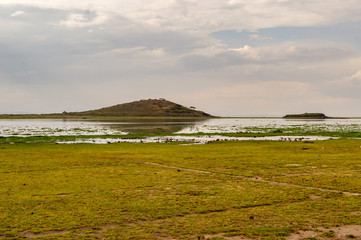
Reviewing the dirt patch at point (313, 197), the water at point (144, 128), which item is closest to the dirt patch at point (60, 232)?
the dirt patch at point (313, 197)

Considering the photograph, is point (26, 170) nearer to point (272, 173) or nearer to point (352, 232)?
point (272, 173)

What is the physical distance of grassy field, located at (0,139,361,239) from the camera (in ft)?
37.1

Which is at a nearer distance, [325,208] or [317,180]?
[325,208]

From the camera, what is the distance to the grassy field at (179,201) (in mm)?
11305

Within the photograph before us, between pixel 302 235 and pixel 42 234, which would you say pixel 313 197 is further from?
pixel 42 234

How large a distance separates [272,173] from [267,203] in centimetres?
842

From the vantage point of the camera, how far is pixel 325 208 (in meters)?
14.0

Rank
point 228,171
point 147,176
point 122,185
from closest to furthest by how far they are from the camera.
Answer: point 122,185, point 147,176, point 228,171

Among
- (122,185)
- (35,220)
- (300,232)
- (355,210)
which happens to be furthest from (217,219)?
(122,185)

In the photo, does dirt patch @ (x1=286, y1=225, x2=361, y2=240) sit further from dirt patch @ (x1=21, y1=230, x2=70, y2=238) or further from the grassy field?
dirt patch @ (x1=21, y1=230, x2=70, y2=238)

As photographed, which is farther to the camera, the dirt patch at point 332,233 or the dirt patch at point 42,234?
the dirt patch at point 42,234

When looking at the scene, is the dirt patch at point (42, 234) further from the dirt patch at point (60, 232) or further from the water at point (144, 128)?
the water at point (144, 128)

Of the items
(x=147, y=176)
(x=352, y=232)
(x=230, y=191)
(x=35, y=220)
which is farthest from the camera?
(x=147, y=176)

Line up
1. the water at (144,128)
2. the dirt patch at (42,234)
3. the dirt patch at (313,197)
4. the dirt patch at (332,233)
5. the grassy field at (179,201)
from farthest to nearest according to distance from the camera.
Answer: the water at (144,128) → the dirt patch at (313,197) → the grassy field at (179,201) → the dirt patch at (42,234) → the dirt patch at (332,233)
